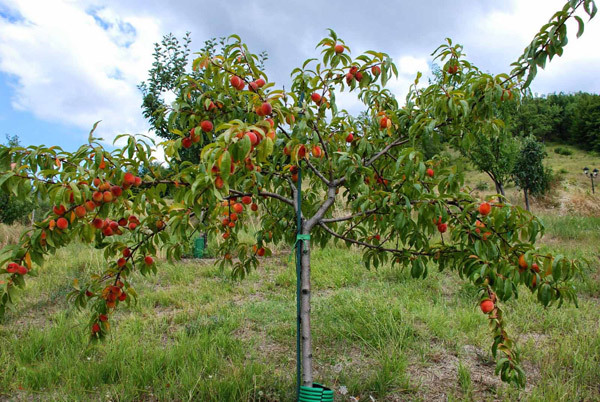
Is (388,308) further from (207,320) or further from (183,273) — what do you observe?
(183,273)

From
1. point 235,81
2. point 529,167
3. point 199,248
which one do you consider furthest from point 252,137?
point 529,167

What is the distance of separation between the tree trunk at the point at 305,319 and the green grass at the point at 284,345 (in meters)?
0.51

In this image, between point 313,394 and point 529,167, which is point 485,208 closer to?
point 313,394

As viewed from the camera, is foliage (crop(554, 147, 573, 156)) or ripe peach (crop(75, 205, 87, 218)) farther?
foliage (crop(554, 147, 573, 156))

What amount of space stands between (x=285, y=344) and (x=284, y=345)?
17mm

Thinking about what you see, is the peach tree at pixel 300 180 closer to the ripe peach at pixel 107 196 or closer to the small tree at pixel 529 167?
the ripe peach at pixel 107 196

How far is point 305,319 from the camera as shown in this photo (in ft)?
5.40

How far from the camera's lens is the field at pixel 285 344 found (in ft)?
7.01

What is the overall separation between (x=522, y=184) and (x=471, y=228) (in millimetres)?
15337

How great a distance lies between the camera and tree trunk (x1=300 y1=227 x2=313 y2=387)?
1.62 metres

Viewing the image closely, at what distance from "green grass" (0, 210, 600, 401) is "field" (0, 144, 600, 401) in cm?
1

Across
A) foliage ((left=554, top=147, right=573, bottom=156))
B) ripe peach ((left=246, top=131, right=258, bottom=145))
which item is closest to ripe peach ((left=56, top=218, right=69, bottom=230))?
ripe peach ((left=246, top=131, right=258, bottom=145))

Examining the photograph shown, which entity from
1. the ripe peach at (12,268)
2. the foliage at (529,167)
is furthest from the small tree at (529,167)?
the ripe peach at (12,268)

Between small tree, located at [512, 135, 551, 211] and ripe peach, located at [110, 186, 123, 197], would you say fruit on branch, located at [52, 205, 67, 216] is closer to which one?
ripe peach, located at [110, 186, 123, 197]
